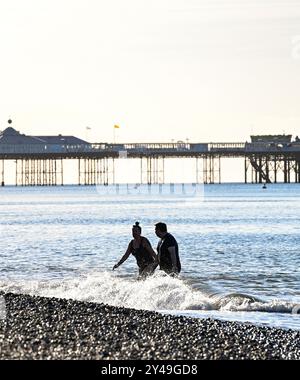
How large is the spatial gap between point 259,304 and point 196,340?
5.81m

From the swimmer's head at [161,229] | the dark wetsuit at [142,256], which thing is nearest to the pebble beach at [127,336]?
the swimmer's head at [161,229]

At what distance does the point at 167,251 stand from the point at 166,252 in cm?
5

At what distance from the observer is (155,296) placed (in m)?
20.1

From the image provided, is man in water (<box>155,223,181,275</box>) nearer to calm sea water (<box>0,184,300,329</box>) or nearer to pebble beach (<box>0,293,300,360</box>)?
calm sea water (<box>0,184,300,329</box>)

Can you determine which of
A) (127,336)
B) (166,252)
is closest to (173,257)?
(166,252)

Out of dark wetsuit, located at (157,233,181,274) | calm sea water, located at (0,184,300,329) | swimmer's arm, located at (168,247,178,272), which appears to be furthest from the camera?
calm sea water, located at (0,184,300,329)

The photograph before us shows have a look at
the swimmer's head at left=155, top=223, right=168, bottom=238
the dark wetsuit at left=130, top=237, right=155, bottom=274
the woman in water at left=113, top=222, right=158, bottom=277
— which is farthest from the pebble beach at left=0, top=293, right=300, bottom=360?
the dark wetsuit at left=130, top=237, right=155, bottom=274

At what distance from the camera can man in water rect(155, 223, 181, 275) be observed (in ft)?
61.6

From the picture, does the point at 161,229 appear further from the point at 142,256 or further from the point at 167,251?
the point at 142,256

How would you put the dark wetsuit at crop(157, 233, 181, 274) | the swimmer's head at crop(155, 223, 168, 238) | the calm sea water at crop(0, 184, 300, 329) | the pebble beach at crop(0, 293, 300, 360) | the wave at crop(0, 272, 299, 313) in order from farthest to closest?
the calm sea water at crop(0, 184, 300, 329), the wave at crop(0, 272, 299, 313), the dark wetsuit at crop(157, 233, 181, 274), the swimmer's head at crop(155, 223, 168, 238), the pebble beach at crop(0, 293, 300, 360)

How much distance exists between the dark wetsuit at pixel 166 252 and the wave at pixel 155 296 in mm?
370

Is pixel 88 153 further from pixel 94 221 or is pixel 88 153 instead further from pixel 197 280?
pixel 197 280

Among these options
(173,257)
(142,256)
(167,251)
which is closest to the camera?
(167,251)

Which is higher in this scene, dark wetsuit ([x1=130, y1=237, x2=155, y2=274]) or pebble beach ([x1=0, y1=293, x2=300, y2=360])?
dark wetsuit ([x1=130, y1=237, x2=155, y2=274])
